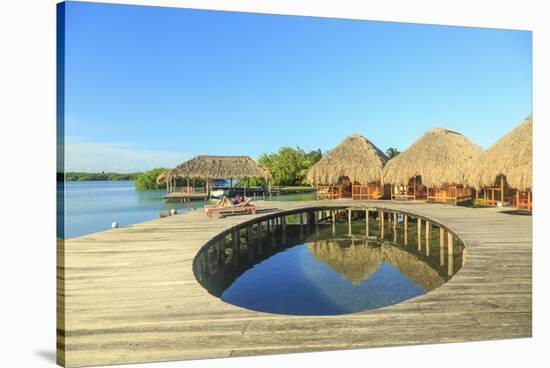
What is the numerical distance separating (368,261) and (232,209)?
249 centimetres

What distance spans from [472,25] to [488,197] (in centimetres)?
363

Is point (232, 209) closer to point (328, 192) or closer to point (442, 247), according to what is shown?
point (328, 192)

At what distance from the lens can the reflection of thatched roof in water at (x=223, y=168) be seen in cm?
461

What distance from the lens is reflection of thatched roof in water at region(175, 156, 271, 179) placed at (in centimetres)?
461

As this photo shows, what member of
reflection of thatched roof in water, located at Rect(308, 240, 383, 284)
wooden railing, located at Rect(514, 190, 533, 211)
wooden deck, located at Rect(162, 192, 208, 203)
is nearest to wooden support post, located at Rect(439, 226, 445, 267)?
reflection of thatched roof in water, located at Rect(308, 240, 383, 284)

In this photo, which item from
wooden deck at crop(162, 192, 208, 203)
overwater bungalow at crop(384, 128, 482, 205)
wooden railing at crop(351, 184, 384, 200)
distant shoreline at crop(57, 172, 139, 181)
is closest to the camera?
distant shoreline at crop(57, 172, 139, 181)

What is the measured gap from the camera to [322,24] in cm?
365

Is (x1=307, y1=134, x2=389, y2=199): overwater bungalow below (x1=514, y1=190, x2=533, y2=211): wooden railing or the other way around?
the other way around

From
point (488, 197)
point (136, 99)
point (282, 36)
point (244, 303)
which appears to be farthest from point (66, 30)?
point (488, 197)

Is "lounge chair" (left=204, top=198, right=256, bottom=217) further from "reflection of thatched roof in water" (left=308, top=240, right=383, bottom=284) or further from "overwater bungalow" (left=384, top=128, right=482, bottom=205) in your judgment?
"overwater bungalow" (left=384, top=128, right=482, bottom=205)

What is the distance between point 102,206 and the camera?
12.2 ft

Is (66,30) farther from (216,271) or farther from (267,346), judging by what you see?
(216,271)

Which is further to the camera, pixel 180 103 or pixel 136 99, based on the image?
pixel 180 103

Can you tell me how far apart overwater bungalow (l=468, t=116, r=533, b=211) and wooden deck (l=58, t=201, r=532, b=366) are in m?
0.94
